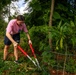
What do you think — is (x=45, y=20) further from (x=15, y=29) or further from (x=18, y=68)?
(x=18, y=68)

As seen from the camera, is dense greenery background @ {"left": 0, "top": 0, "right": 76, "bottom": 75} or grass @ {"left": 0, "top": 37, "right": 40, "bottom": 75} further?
dense greenery background @ {"left": 0, "top": 0, "right": 76, "bottom": 75}

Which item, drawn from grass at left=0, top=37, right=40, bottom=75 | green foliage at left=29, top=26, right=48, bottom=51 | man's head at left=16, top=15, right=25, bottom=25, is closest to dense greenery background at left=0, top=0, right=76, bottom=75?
green foliage at left=29, top=26, right=48, bottom=51

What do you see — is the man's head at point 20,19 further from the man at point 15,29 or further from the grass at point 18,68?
the grass at point 18,68

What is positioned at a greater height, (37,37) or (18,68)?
(37,37)

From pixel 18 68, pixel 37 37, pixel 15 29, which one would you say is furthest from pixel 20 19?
pixel 37 37

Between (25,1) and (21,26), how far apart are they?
1633mm

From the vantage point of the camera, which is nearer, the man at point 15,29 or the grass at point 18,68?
the grass at point 18,68

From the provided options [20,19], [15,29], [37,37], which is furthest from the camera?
[37,37]

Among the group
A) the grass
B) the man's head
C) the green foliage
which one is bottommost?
the grass

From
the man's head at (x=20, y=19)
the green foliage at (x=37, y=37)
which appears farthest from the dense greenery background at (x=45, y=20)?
the man's head at (x=20, y=19)

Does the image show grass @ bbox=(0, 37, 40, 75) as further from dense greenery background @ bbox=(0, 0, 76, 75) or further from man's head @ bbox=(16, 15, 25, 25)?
man's head @ bbox=(16, 15, 25, 25)

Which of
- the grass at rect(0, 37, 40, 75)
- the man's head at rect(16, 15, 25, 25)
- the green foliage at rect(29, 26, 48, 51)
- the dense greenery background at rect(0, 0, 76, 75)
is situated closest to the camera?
the grass at rect(0, 37, 40, 75)

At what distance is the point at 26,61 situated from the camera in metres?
8.14

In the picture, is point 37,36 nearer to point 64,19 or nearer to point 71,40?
point 64,19
